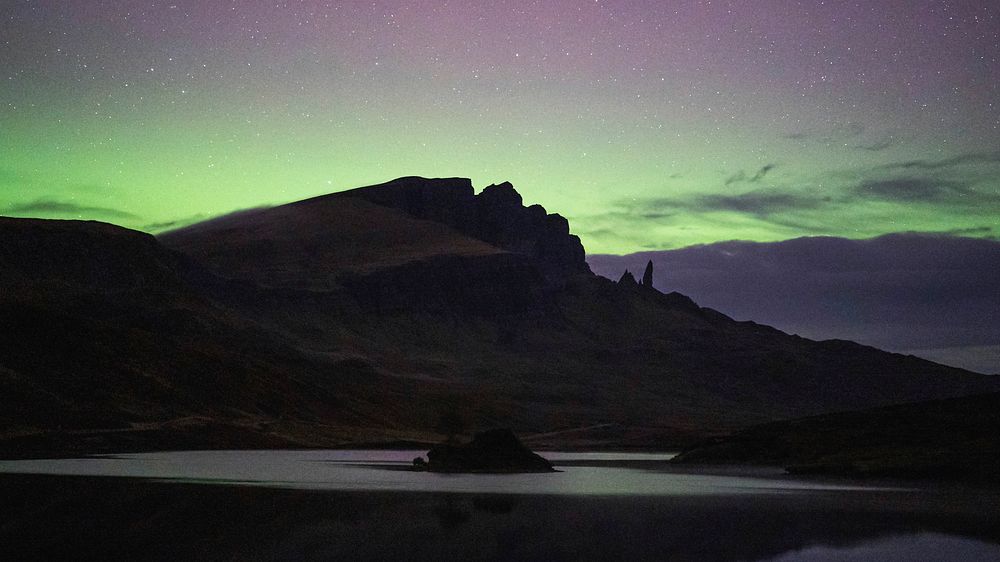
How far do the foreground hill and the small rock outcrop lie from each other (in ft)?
76.7

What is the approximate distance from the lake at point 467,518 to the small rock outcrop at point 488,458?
16716 millimetres

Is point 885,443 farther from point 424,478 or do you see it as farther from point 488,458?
point 424,478

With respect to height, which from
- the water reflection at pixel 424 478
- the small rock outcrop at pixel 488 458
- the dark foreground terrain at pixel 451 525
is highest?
the small rock outcrop at pixel 488 458

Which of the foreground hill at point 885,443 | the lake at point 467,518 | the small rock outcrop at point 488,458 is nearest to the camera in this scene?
the lake at point 467,518

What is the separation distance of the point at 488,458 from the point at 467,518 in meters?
51.3

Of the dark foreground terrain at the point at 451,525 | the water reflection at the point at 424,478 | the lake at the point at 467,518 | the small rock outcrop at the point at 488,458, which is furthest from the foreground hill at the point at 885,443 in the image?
the dark foreground terrain at the point at 451,525

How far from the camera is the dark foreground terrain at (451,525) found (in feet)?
125

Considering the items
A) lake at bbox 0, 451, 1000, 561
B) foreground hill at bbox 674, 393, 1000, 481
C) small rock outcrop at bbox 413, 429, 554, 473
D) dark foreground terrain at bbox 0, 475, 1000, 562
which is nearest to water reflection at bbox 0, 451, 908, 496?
lake at bbox 0, 451, 1000, 561

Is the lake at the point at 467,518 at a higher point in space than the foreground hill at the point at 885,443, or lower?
lower

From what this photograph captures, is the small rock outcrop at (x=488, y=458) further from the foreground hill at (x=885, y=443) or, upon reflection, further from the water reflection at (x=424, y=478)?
the foreground hill at (x=885, y=443)

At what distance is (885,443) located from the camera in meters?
108

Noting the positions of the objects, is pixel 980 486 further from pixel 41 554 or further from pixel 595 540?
pixel 41 554

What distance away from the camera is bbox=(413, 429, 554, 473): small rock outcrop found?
3989 inches

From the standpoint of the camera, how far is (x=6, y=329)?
504ft
